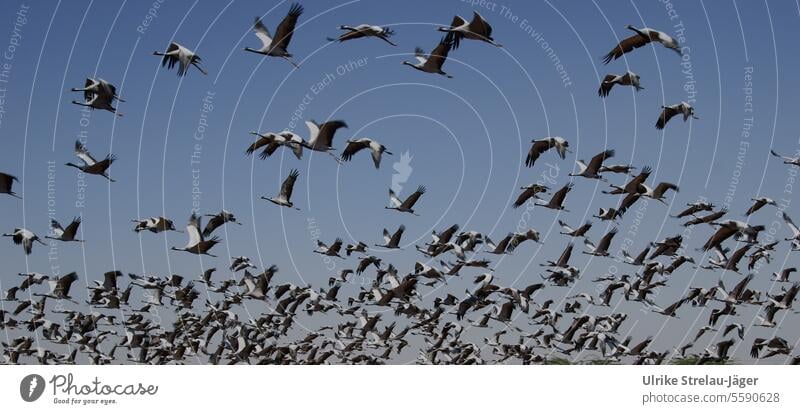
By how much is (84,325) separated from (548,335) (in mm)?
22143

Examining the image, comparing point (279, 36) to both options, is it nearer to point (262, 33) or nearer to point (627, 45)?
point (262, 33)

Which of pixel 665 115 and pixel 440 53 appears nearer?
pixel 440 53

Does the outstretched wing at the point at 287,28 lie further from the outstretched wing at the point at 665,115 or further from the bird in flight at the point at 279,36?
the outstretched wing at the point at 665,115

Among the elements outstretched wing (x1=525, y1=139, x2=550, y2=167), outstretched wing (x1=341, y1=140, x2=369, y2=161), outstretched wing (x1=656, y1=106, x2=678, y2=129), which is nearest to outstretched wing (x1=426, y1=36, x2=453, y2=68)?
outstretched wing (x1=341, y1=140, x2=369, y2=161)

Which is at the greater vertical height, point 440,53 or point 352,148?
point 440,53

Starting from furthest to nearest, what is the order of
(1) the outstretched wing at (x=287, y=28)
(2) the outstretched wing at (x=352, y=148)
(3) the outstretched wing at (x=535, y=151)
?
1. (3) the outstretched wing at (x=535, y=151)
2. (2) the outstretched wing at (x=352, y=148)
3. (1) the outstretched wing at (x=287, y=28)

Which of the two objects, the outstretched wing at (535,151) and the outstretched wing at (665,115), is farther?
the outstretched wing at (535,151)

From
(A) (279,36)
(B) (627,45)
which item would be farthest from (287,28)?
(B) (627,45)

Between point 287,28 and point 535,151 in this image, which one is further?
point 535,151

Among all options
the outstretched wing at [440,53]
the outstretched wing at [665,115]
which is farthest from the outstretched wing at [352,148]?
the outstretched wing at [665,115]

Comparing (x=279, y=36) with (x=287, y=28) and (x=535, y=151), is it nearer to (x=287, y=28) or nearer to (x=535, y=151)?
(x=287, y=28)

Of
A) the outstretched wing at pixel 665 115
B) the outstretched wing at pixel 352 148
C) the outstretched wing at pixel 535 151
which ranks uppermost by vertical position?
the outstretched wing at pixel 665 115
